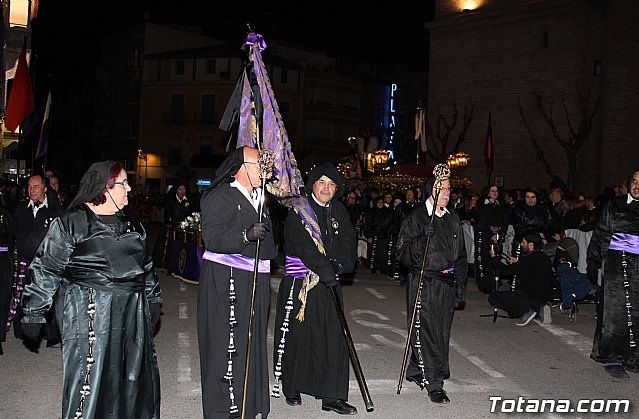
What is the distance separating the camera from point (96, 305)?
195 inches

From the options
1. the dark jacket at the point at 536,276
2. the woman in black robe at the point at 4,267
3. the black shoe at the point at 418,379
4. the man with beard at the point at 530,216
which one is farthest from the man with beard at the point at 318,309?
the man with beard at the point at 530,216

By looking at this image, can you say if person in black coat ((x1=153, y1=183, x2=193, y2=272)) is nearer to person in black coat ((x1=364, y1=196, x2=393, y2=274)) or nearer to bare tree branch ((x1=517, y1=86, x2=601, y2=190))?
person in black coat ((x1=364, y1=196, x2=393, y2=274))

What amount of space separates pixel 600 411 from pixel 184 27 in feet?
208

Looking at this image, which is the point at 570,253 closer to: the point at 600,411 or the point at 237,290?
the point at 600,411

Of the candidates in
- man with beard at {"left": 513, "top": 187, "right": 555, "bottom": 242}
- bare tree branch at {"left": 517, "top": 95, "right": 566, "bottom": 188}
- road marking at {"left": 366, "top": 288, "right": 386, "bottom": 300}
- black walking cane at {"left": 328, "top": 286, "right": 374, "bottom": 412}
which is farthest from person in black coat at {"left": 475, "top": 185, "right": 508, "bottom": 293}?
bare tree branch at {"left": 517, "top": 95, "right": 566, "bottom": 188}

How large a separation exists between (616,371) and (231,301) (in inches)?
185

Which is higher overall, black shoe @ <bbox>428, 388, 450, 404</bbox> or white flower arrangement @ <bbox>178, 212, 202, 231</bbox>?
white flower arrangement @ <bbox>178, 212, 202, 231</bbox>

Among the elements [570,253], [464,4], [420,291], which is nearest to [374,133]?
[464,4]

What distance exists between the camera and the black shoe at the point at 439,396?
687 cm

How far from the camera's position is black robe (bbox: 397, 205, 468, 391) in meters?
7.09

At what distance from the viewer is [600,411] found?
6.79 metres

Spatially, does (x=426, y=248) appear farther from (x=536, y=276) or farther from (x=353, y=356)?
(x=536, y=276)

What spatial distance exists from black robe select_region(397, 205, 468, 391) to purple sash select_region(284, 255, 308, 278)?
1194 mm

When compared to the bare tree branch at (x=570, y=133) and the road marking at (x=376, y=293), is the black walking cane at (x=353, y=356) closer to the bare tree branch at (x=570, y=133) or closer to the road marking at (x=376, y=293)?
the road marking at (x=376, y=293)
